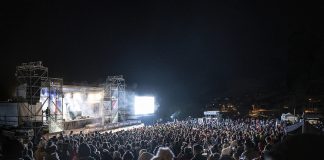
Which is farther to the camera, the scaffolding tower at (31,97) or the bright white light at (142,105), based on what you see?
the bright white light at (142,105)

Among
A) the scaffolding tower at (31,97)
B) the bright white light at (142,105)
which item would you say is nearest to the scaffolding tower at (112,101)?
the bright white light at (142,105)

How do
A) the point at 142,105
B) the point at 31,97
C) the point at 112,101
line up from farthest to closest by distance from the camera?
the point at 142,105, the point at 112,101, the point at 31,97

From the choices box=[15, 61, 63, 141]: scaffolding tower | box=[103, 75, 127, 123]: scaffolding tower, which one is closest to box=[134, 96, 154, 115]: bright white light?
box=[103, 75, 127, 123]: scaffolding tower

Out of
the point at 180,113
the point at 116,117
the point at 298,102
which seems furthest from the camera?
the point at 298,102

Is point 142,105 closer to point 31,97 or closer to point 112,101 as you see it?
point 112,101

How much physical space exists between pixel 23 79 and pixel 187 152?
18051mm

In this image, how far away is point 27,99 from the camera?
19391 millimetres

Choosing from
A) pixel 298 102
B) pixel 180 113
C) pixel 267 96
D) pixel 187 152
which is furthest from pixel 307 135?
pixel 267 96

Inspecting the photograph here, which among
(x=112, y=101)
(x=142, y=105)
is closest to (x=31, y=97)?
(x=112, y=101)

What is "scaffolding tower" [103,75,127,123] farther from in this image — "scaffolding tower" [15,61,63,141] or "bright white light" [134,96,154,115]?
"scaffolding tower" [15,61,63,141]

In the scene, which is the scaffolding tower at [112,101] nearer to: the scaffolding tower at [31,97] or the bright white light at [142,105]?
the bright white light at [142,105]

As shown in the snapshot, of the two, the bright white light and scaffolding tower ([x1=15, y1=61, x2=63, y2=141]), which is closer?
scaffolding tower ([x1=15, y1=61, x2=63, y2=141])

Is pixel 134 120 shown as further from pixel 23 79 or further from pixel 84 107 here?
pixel 23 79

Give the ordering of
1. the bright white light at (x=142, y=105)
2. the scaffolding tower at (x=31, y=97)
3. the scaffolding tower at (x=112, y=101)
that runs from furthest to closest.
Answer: the bright white light at (x=142, y=105) → the scaffolding tower at (x=112, y=101) → the scaffolding tower at (x=31, y=97)
